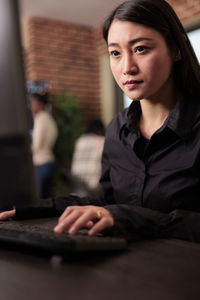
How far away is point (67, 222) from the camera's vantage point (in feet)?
1.89

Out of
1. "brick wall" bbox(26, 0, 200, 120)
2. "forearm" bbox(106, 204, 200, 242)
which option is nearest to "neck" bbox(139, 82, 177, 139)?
"forearm" bbox(106, 204, 200, 242)

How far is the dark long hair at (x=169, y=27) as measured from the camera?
2.69ft

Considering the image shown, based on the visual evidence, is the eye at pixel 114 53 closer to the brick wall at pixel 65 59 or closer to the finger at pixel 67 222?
the finger at pixel 67 222

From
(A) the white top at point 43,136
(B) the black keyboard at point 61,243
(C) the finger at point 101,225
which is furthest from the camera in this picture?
(A) the white top at point 43,136

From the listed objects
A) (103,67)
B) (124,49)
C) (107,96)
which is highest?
(124,49)

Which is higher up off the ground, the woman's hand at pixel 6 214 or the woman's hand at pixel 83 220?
the woman's hand at pixel 83 220

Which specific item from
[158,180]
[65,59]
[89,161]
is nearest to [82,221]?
[158,180]

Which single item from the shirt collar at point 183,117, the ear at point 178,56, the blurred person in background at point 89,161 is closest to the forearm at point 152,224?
the shirt collar at point 183,117

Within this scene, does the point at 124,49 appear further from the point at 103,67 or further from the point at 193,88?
the point at 103,67

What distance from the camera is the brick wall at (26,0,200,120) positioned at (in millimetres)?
4969

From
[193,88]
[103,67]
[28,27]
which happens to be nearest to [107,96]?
[103,67]

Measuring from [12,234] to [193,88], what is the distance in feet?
2.11

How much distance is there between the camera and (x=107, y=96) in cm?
536

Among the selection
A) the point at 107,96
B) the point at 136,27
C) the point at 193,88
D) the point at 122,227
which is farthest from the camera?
the point at 107,96
